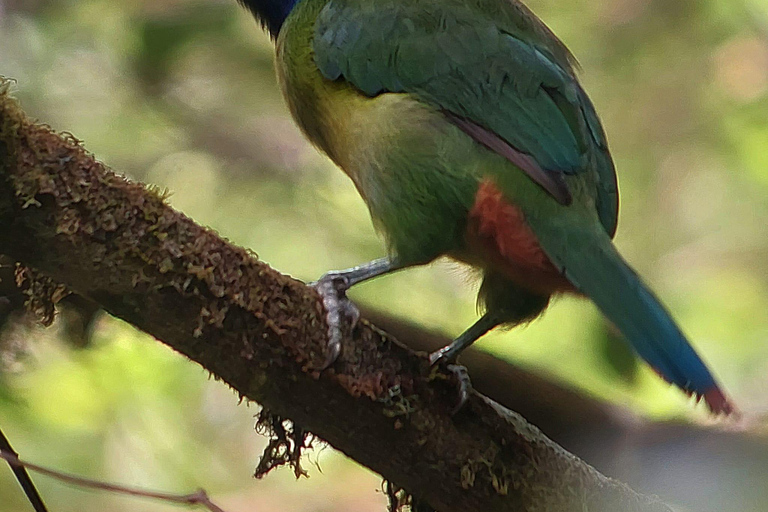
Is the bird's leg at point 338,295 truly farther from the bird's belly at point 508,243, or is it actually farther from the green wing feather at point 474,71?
the green wing feather at point 474,71

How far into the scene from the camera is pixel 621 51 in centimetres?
599

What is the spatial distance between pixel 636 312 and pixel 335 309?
2.16 ft

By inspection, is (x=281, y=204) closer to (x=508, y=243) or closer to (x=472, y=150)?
(x=472, y=150)

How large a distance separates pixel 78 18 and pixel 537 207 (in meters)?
2.77

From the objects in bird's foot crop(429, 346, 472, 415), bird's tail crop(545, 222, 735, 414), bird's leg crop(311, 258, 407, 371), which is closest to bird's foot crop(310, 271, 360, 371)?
bird's leg crop(311, 258, 407, 371)

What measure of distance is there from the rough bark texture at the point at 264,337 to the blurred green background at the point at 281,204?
757mm

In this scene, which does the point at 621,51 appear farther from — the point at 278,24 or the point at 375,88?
the point at 375,88

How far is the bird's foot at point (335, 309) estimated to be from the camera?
1.95 meters

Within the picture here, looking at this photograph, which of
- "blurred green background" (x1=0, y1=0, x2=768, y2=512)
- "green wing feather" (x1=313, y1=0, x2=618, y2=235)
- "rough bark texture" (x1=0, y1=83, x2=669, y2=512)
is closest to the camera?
"rough bark texture" (x1=0, y1=83, x2=669, y2=512)

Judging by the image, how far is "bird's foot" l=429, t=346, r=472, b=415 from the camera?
219 cm

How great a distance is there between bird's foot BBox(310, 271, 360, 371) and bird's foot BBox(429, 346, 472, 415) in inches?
10.1

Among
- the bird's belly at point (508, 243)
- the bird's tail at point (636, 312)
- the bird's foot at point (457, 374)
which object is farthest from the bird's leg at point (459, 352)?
the bird's tail at point (636, 312)

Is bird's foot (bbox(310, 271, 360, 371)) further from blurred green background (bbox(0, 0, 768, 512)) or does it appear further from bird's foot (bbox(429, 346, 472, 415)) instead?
blurred green background (bbox(0, 0, 768, 512))

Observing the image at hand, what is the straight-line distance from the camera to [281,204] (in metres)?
4.72
